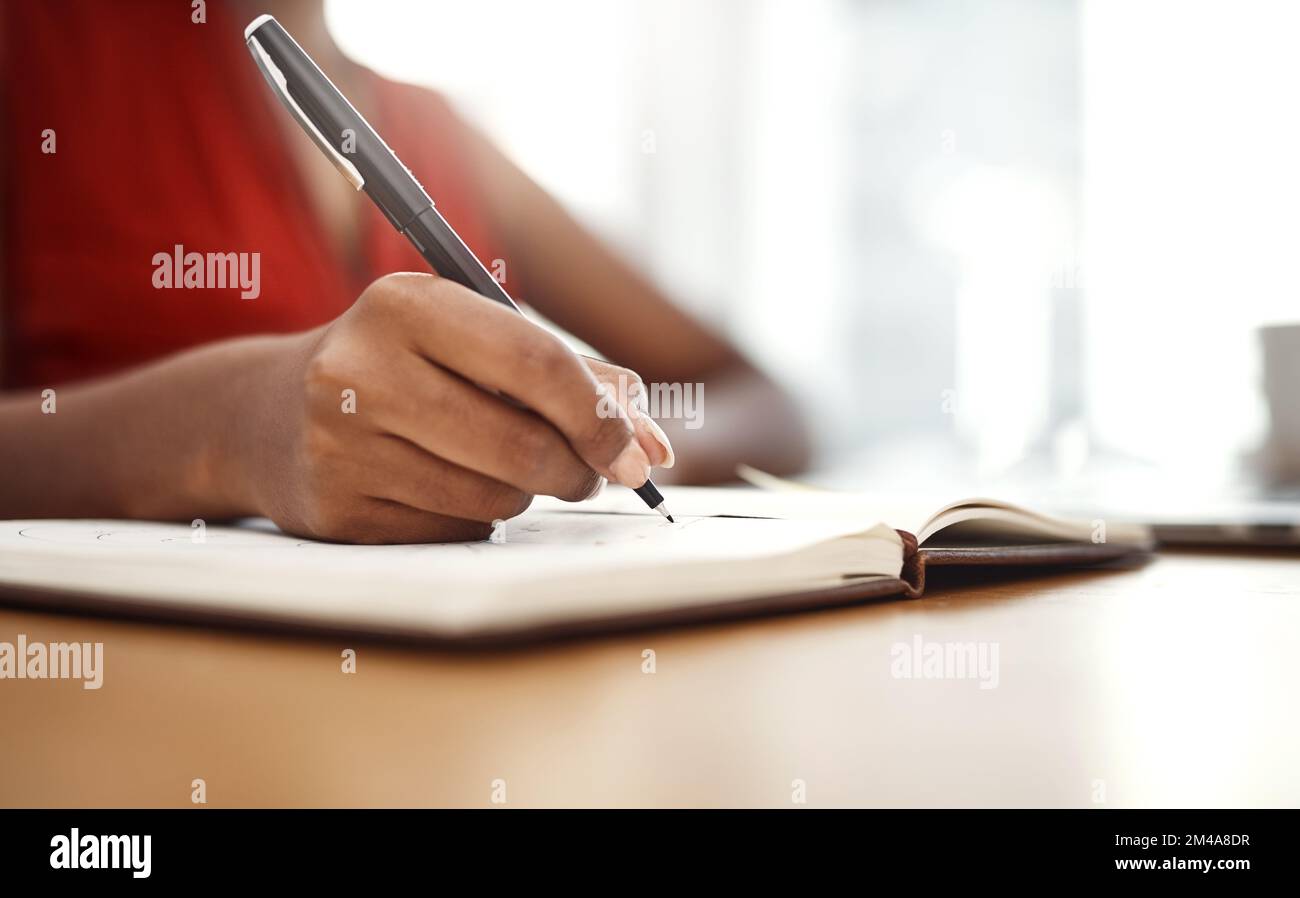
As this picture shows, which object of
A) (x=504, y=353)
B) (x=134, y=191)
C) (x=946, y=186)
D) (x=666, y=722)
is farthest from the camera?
(x=946, y=186)

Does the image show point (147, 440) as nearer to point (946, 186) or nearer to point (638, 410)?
point (638, 410)

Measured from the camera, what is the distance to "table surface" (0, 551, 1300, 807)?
0.58ft

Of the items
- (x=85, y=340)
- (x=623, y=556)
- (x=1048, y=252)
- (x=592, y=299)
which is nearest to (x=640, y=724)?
(x=623, y=556)

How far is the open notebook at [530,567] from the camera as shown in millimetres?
244

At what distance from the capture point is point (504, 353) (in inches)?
12.5

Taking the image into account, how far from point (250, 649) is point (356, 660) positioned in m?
0.04

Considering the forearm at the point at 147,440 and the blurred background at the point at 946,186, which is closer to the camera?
the forearm at the point at 147,440

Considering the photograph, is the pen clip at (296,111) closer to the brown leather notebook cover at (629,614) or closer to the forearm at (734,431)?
the brown leather notebook cover at (629,614)

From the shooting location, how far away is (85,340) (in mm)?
778

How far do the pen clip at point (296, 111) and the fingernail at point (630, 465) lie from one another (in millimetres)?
154

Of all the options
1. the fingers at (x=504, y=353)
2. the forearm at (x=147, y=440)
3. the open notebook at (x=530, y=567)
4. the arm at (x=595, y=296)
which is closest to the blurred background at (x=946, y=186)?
the arm at (x=595, y=296)

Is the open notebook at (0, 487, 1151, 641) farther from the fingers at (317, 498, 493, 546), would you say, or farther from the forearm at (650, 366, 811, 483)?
the forearm at (650, 366, 811, 483)

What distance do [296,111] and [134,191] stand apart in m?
0.58

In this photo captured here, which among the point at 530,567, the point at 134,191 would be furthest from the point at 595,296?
the point at 530,567
